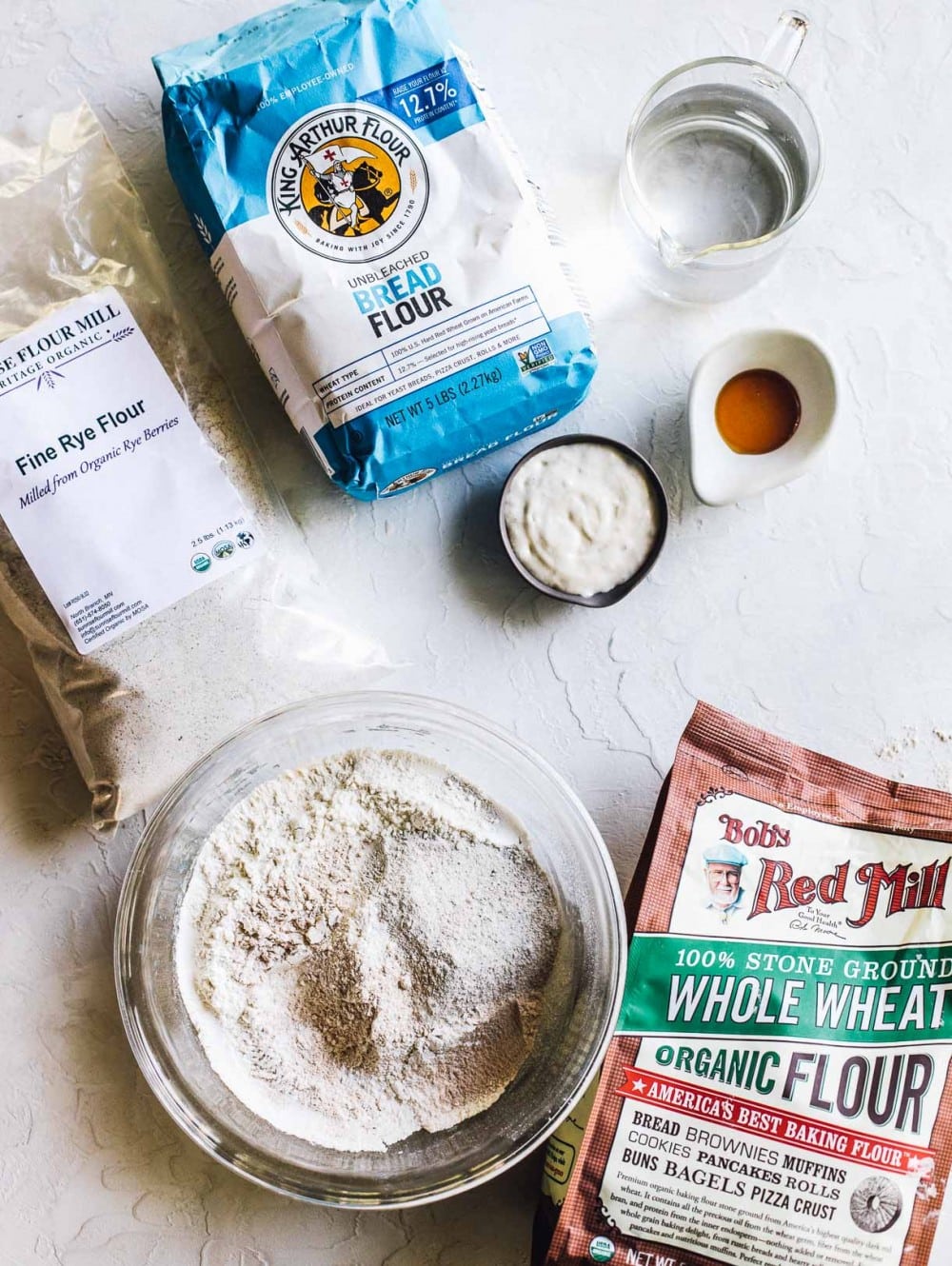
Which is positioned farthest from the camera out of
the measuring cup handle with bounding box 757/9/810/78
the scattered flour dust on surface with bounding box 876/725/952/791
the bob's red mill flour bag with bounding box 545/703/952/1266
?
the scattered flour dust on surface with bounding box 876/725/952/791

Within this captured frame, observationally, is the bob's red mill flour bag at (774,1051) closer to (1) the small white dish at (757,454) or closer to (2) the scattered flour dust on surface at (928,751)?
(2) the scattered flour dust on surface at (928,751)

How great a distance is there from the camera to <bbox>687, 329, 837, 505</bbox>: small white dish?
1059 millimetres

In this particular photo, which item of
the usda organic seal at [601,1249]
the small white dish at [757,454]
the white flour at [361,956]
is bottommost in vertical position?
the usda organic seal at [601,1249]

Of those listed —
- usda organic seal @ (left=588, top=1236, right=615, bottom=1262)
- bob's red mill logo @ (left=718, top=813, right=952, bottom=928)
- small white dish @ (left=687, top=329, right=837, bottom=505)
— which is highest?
small white dish @ (left=687, top=329, right=837, bottom=505)

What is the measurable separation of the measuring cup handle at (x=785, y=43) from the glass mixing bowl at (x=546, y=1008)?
77cm

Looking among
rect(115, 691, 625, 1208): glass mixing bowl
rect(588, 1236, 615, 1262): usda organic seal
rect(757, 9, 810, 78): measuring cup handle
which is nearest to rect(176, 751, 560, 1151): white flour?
rect(115, 691, 625, 1208): glass mixing bowl

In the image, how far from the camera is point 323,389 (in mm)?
1001

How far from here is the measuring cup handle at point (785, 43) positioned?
1040 mm

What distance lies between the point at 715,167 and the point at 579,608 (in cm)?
52

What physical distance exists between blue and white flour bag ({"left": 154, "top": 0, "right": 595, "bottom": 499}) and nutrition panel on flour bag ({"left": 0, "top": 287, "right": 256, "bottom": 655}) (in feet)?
0.41

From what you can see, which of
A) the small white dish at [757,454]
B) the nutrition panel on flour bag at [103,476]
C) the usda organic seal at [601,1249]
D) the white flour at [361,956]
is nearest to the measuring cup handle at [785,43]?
the small white dish at [757,454]

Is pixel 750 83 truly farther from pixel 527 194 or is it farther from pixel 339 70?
pixel 339 70

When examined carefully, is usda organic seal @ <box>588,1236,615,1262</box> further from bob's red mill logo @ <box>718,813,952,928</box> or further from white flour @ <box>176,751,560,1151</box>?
bob's red mill logo @ <box>718,813,952,928</box>

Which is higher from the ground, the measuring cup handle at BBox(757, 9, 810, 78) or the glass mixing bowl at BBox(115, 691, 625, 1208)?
the measuring cup handle at BBox(757, 9, 810, 78)
